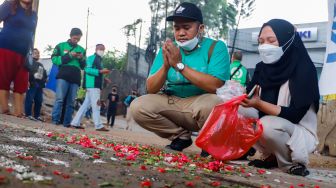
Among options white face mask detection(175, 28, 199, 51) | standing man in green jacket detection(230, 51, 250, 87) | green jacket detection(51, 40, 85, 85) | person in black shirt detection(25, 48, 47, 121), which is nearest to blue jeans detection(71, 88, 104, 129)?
green jacket detection(51, 40, 85, 85)

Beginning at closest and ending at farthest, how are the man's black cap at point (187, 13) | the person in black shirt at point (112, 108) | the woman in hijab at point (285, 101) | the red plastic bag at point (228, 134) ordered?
the red plastic bag at point (228, 134) < the woman in hijab at point (285, 101) < the man's black cap at point (187, 13) < the person in black shirt at point (112, 108)

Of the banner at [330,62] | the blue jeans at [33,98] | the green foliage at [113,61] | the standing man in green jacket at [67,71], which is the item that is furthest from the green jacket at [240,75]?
the green foliage at [113,61]

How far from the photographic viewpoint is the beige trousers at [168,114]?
4.46 metres

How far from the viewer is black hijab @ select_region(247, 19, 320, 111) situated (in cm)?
369

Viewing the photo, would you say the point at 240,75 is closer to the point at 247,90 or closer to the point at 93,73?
the point at 247,90

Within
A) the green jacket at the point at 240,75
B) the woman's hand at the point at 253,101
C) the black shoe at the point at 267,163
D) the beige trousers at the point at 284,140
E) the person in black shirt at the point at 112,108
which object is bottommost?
the person in black shirt at the point at 112,108

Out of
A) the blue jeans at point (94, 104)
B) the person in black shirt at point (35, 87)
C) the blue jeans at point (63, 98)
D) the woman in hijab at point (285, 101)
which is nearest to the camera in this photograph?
the woman in hijab at point (285, 101)

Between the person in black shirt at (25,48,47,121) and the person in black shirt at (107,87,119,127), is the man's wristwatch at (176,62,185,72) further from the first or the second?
the person in black shirt at (107,87,119,127)

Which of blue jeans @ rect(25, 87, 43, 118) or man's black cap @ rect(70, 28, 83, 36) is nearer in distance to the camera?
man's black cap @ rect(70, 28, 83, 36)

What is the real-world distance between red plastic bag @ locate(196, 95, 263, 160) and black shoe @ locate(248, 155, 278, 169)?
467 mm

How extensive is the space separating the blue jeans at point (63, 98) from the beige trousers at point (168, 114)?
10.9 feet

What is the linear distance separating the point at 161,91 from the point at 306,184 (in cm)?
206

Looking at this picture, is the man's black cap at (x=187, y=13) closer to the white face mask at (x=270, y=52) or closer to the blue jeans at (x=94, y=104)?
the white face mask at (x=270, y=52)

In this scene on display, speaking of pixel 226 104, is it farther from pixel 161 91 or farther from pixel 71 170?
pixel 71 170
